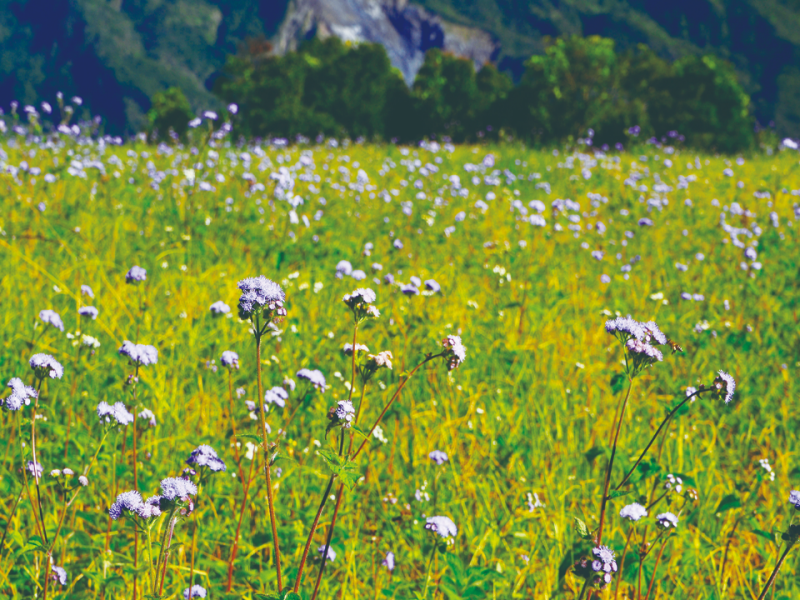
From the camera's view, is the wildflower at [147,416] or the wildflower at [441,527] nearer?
the wildflower at [441,527]

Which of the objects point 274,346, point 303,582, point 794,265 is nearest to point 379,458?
point 303,582

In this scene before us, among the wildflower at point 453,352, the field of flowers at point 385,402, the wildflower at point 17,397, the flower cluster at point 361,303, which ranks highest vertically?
the flower cluster at point 361,303

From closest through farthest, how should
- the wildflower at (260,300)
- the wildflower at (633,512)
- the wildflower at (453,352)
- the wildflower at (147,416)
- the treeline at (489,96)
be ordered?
the wildflower at (260,300)
the wildflower at (453,352)
the wildflower at (633,512)
the wildflower at (147,416)
the treeline at (489,96)

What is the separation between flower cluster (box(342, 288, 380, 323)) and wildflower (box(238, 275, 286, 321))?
0.23 m

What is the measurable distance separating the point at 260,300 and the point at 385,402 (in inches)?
68.5

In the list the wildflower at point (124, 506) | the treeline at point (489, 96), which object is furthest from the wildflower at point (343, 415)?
the treeline at point (489, 96)

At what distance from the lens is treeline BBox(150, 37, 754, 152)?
76.0 ft

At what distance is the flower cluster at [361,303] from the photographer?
151 cm

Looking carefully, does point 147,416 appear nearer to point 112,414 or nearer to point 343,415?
point 112,414

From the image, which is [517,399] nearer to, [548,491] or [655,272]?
[548,491]

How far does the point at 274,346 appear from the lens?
333 cm

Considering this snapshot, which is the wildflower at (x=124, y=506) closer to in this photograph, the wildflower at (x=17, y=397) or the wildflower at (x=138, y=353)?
the wildflower at (x=17, y=397)

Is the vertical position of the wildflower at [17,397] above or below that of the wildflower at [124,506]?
above

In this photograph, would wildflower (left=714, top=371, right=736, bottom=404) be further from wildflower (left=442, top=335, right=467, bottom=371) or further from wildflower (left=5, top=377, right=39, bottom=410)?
wildflower (left=5, top=377, right=39, bottom=410)
